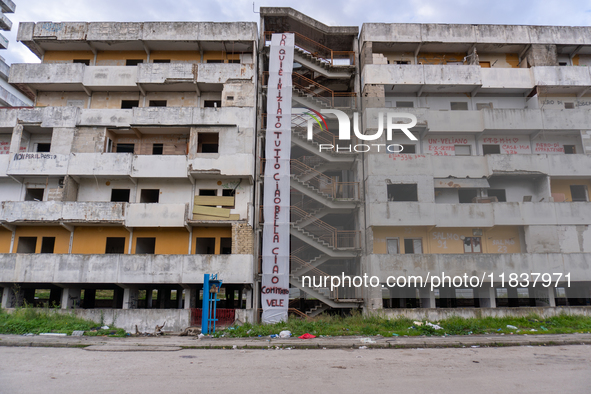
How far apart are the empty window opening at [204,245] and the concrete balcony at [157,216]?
2.28 metres

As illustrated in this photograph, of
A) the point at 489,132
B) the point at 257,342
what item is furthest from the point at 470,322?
the point at 489,132

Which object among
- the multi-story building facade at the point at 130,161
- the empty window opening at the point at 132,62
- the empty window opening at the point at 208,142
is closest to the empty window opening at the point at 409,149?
the multi-story building facade at the point at 130,161

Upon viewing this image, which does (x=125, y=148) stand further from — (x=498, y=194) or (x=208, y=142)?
(x=498, y=194)

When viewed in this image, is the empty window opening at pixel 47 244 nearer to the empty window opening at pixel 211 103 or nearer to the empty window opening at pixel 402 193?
the empty window opening at pixel 211 103

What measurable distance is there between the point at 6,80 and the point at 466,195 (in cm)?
4133

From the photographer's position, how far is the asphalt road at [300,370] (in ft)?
28.3

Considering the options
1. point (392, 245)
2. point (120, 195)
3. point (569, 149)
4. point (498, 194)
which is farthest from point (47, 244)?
point (569, 149)

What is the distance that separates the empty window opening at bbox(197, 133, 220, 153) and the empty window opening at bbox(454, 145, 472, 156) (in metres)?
Result: 16.1

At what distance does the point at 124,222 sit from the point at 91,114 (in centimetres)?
795

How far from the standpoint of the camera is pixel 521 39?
85.7 feet

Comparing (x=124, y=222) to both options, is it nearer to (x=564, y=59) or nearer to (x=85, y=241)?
(x=85, y=241)

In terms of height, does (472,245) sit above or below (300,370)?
above

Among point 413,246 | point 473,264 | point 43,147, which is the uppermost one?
point 43,147

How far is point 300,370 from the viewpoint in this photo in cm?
1066
